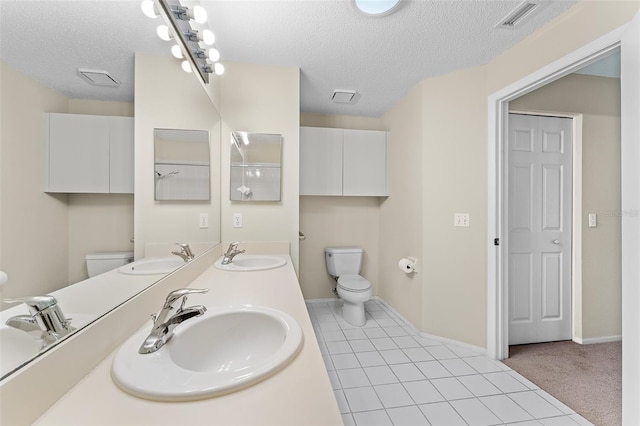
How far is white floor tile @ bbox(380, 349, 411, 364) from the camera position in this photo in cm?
192

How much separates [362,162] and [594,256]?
7.36ft

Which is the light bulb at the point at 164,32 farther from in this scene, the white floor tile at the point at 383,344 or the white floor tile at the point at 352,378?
the white floor tile at the point at 383,344

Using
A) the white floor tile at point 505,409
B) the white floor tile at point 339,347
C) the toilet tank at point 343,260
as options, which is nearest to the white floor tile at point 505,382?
the white floor tile at point 505,409

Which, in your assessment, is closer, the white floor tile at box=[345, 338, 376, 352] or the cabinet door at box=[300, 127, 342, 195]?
the white floor tile at box=[345, 338, 376, 352]

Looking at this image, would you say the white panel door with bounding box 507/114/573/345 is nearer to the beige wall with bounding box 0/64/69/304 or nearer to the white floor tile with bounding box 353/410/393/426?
the white floor tile with bounding box 353/410/393/426

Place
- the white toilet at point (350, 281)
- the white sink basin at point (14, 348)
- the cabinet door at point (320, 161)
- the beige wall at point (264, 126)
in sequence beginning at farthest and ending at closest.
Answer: the cabinet door at point (320, 161) < the white toilet at point (350, 281) < the beige wall at point (264, 126) < the white sink basin at point (14, 348)

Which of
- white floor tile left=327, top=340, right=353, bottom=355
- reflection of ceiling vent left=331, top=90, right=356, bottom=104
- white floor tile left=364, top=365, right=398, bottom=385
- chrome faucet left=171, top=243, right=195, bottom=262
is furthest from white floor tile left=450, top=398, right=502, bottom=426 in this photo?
reflection of ceiling vent left=331, top=90, right=356, bottom=104

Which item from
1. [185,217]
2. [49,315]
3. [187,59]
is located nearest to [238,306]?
[49,315]

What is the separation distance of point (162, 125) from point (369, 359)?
203 cm

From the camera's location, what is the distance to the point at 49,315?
493 mm

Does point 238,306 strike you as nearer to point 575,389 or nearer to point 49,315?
point 49,315

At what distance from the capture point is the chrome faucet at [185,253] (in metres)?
1.20

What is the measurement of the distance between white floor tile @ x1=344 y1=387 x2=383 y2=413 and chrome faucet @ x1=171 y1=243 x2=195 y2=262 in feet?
4.13

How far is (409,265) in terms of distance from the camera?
2377 mm
